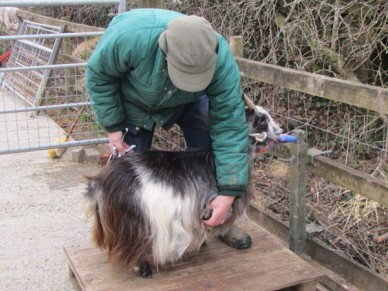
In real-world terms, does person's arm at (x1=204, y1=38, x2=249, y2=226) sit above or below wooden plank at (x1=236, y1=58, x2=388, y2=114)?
below

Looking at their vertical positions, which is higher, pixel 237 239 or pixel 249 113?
pixel 249 113

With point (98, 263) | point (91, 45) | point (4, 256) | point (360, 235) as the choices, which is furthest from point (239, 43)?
point (91, 45)

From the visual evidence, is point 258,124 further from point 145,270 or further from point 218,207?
point 145,270

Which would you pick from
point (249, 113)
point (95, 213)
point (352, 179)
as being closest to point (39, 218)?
point (95, 213)

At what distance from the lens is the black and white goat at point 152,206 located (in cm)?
266

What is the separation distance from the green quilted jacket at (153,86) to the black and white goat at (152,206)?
→ 0.16m

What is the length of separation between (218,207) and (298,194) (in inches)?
30.7

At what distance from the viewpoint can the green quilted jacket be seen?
2.57m

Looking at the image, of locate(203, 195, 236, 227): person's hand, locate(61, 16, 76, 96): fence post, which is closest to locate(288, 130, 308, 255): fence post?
locate(203, 195, 236, 227): person's hand

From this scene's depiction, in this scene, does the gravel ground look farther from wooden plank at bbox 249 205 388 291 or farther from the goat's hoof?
wooden plank at bbox 249 205 388 291

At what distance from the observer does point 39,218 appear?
4.06 metres

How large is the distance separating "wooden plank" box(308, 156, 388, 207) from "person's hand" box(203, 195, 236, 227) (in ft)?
2.30

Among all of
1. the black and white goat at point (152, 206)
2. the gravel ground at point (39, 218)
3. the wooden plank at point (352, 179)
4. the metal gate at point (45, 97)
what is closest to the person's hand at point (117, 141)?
the black and white goat at point (152, 206)

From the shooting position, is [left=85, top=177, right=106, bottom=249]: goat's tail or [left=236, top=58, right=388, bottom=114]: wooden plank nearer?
[left=236, top=58, right=388, bottom=114]: wooden plank
